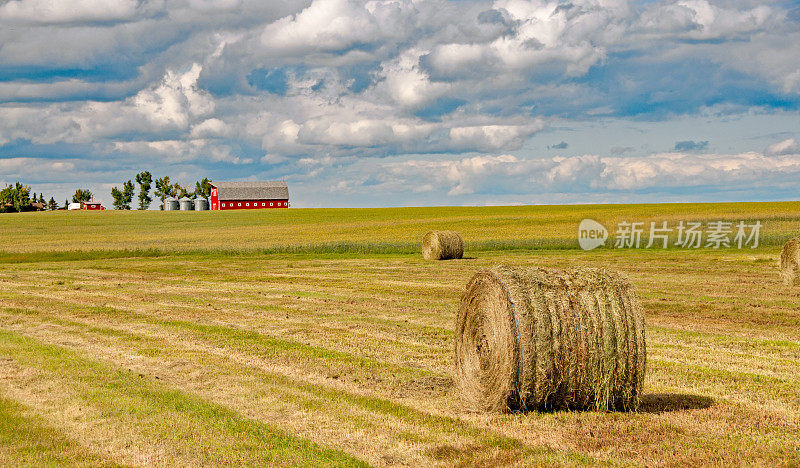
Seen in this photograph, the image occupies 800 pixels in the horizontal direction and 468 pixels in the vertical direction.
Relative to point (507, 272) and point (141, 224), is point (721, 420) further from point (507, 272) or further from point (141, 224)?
point (141, 224)

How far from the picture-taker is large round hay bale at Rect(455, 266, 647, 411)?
951 cm

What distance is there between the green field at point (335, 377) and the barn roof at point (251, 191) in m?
103

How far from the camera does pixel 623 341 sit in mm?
9602

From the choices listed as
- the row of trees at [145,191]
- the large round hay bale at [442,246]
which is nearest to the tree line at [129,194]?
the row of trees at [145,191]

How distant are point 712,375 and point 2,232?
73.4 m

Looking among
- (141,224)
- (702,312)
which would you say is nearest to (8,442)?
(702,312)

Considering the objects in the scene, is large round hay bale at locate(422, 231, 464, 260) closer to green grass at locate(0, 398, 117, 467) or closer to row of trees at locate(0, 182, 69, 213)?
green grass at locate(0, 398, 117, 467)

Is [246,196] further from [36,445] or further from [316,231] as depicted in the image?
[36,445]

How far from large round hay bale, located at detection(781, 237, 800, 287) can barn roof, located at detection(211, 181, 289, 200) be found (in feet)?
376

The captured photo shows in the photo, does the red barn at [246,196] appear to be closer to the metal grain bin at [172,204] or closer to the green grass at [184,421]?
→ the metal grain bin at [172,204]

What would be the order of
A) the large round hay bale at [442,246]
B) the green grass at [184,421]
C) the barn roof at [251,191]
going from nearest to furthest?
the green grass at [184,421]
the large round hay bale at [442,246]
the barn roof at [251,191]

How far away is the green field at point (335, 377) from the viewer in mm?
8414

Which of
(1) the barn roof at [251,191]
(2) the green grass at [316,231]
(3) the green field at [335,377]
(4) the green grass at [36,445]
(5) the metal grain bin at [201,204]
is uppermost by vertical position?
(1) the barn roof at [251,191]

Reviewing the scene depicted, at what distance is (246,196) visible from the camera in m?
133
